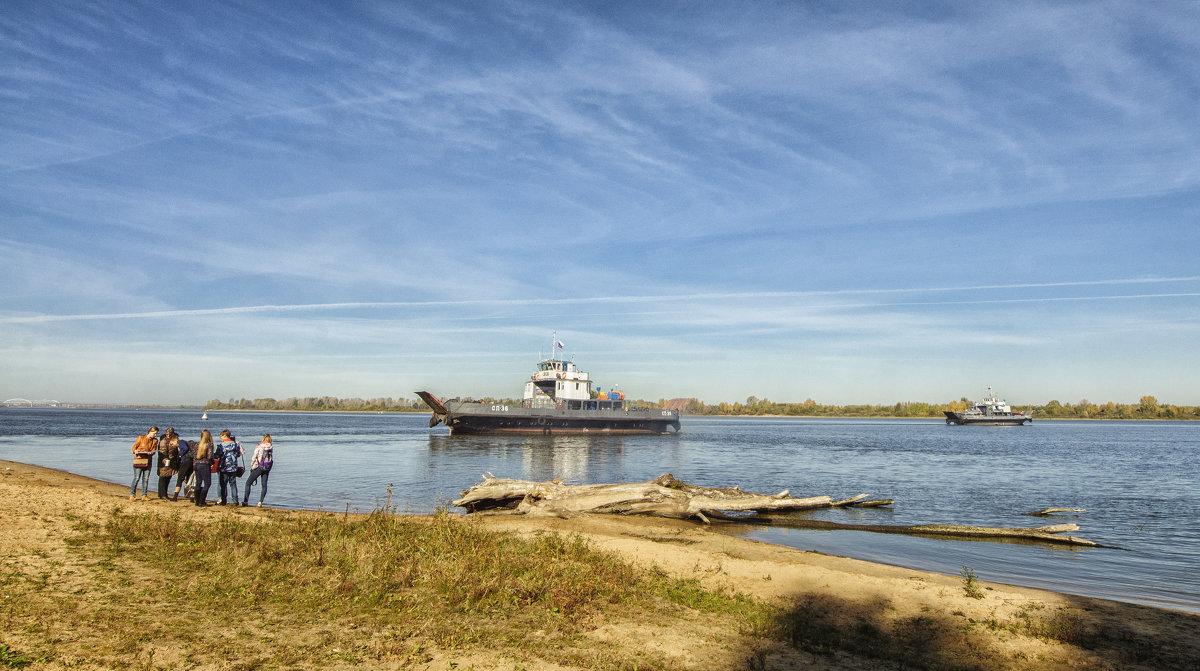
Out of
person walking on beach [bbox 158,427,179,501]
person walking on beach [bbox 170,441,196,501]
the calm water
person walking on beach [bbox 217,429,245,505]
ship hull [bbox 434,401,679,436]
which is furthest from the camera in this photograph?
ship hull [bbox 434,401,679,436]

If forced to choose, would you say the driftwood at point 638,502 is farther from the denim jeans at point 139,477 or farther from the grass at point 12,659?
the grass at point 12,659

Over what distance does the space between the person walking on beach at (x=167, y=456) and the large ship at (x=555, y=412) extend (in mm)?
Result: 40046

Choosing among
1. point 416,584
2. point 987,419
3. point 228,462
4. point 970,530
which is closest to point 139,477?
point 228,462

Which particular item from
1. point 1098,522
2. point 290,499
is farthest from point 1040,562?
point 290,499

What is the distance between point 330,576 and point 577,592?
127 inches

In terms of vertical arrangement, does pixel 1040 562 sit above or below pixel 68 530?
below

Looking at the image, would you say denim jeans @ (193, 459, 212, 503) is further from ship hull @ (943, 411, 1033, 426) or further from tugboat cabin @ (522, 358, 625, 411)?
ship hull @ (943, 411, 1033, 426)

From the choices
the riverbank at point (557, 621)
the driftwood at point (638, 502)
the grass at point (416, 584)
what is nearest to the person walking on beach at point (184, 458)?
the grass at point (416, 584)

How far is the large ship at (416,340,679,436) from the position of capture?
5831cm

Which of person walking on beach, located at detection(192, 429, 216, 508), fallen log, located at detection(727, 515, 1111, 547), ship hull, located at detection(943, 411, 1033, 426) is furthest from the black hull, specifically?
ship hull, located at detection(943, 411, 1033, 426)

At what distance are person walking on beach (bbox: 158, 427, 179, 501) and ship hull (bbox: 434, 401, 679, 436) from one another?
41.9 metres

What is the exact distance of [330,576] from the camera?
336 inches

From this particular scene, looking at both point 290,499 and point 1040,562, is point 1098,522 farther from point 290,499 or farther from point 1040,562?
point 290,499

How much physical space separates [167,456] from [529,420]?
4461 cm
